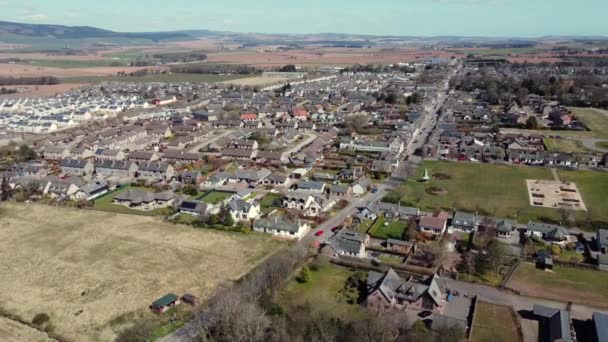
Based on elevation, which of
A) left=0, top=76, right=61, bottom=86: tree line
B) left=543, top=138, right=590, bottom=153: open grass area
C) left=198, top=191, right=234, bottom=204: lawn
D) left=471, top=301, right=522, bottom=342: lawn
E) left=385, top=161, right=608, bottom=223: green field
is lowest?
left=471, top=301, right=522, bottom=342: lawn

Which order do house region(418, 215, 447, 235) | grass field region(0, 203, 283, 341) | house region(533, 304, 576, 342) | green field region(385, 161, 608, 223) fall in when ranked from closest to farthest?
house region(533, 304, 576, 342), grass field region(0, 203, 283, 341), house region(418, 215, 447, 235), green field region(385, 161, 608, 223)

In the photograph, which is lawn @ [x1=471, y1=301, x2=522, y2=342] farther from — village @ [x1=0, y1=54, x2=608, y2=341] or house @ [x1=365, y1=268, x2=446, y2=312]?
house @ [x1=365, y1=268, x2=446, y2=312]

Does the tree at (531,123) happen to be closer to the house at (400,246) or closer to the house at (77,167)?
the house at (400,246)

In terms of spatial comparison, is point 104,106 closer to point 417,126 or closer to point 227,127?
point 227,127

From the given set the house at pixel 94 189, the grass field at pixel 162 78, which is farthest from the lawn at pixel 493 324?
the grass field at pixel 162 78

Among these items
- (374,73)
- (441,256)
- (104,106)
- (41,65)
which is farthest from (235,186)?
(41,65)

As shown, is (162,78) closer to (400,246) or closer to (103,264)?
(103,264)

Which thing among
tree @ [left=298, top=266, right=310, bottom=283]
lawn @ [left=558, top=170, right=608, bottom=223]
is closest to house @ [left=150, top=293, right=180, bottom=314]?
tree @ [left=298, top=266, right=310, bottom=283]
